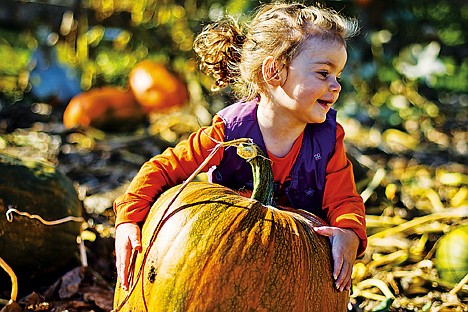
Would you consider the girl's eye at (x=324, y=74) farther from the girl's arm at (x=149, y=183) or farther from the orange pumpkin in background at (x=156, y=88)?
the orange pumpkin in background at (x=156, y=88)

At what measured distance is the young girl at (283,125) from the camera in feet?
9.50

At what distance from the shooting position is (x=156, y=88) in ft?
22.1

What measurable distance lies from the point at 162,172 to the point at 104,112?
3.36 meters

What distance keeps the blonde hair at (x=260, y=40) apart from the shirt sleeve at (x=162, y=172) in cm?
23

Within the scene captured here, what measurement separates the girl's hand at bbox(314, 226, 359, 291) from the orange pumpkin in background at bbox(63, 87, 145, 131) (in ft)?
12.3

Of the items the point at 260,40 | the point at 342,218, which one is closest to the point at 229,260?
the point at 342,218

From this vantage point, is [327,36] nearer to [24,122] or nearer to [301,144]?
[301,144]

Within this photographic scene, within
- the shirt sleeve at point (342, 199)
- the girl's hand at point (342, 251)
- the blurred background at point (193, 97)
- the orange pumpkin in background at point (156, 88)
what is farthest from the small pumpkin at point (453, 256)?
the orange pumpkin in background at point (156, 88)

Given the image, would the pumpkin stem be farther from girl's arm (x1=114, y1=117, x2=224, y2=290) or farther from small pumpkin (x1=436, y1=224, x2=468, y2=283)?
small pumpkin (x1=436, y1=224, x2=468, y2=283)

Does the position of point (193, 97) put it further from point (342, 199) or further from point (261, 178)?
point (261, 178)

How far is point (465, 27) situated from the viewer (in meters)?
8.61

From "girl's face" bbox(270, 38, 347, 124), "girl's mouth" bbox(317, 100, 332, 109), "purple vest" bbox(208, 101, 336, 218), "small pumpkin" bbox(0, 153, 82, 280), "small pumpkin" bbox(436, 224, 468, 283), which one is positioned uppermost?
"girl's face" bbox(270, 38, 347, 124)

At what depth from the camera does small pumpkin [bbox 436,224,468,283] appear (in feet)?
11.9

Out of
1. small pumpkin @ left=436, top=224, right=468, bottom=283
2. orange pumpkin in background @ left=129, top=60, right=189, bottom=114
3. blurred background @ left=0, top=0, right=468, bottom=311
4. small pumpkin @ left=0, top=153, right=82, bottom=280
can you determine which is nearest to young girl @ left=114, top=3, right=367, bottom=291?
small pumpkin @ left=0, top=153, right=82, bottom=280
